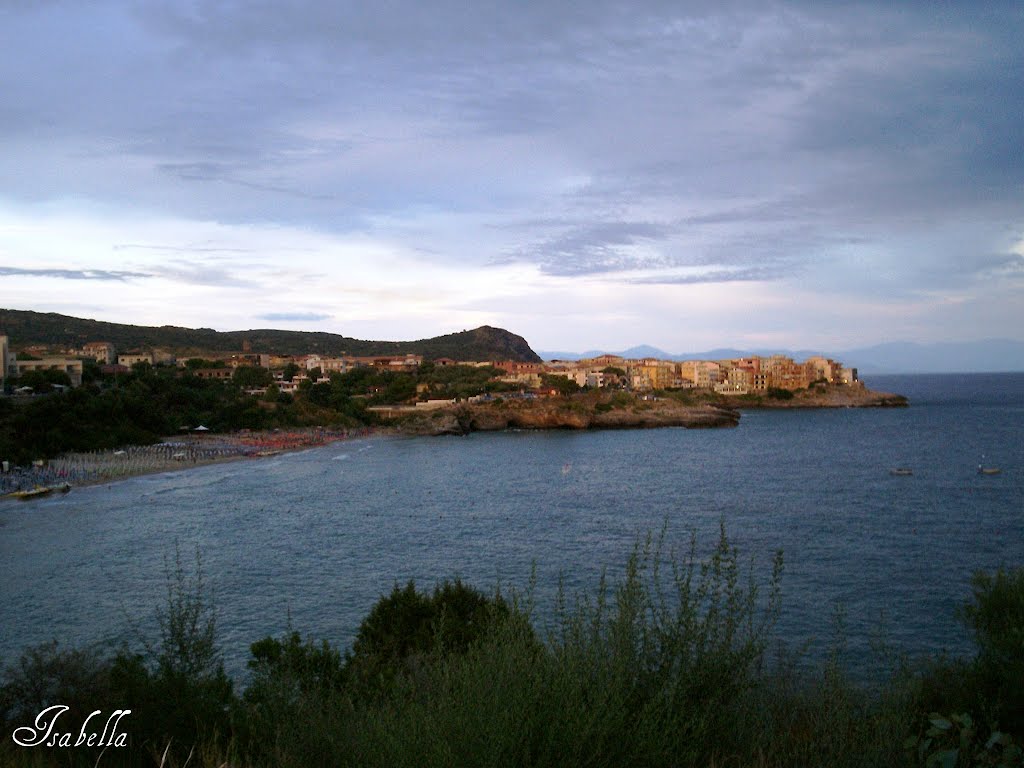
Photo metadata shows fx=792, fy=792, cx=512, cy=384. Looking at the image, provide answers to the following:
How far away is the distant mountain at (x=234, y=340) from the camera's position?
250ft

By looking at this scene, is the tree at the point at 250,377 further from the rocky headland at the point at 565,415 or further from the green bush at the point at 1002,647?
the green bush at the point at 1002,647

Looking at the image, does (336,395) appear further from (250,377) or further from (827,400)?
(827,400)

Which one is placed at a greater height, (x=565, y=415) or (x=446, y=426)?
(x=565, y=415)

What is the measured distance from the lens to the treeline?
3638 cm

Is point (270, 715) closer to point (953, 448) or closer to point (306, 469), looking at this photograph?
point (306, 469)

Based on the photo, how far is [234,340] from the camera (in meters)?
102

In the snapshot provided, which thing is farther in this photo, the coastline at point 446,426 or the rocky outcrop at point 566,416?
the rocky outcrop at point 566,416

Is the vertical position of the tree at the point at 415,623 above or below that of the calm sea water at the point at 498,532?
above

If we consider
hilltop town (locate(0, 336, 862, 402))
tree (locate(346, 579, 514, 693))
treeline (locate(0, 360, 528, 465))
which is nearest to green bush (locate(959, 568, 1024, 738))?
tree (locate(346, 579, 514, 693))

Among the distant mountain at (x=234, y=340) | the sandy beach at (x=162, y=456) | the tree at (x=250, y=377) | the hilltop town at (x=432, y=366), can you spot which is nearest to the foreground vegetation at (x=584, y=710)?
the sandy beach at (x=162, y=456)

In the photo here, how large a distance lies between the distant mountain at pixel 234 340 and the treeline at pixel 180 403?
17153mm

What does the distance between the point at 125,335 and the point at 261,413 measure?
43837mm

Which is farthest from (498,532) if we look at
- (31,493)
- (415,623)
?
(31,493)

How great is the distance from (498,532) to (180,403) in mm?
35933
